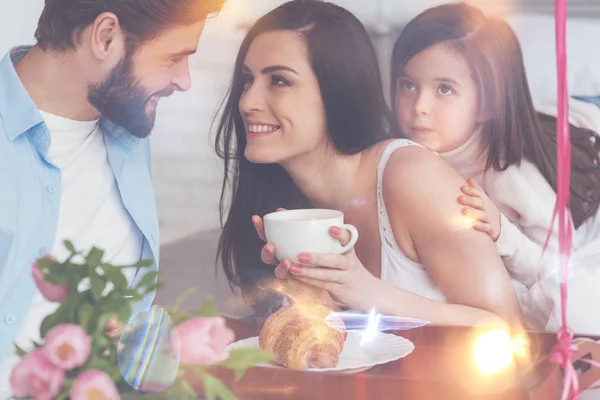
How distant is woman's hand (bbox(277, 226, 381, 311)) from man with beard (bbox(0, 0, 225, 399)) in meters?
0.25

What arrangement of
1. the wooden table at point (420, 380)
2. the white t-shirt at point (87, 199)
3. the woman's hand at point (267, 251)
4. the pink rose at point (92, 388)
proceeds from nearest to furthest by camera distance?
the pink rose at point (92, 388) < the wooden table at point (420, 380) < the woman's hand at point (267, 251) < the white t-shirt at point (87, 199)

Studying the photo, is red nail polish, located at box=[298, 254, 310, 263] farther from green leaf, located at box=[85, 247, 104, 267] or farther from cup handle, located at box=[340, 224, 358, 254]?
green leaf, located at box=[85, 247, 104, 267]

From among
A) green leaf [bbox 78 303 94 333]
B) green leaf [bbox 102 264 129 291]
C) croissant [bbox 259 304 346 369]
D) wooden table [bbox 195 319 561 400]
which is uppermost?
green leaf [bbox 102 264 129 291]

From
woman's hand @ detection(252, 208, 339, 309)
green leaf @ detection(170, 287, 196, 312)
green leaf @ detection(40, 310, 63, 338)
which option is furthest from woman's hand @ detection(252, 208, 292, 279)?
green leaf @ detection(40, 310, 63, 338)

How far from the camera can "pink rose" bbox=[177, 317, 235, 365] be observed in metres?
0.81

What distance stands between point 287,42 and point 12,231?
1.54 feet

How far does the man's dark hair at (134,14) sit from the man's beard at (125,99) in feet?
0.16

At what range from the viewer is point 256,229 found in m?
1.11

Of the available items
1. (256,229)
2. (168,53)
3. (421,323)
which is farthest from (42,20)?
(421,323)

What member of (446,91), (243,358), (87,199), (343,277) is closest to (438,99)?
(446,91)

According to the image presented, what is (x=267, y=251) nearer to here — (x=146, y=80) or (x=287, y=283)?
(x=287, y=283)

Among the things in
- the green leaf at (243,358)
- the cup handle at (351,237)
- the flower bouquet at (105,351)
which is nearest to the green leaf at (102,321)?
the flower bouquet at (105,351)

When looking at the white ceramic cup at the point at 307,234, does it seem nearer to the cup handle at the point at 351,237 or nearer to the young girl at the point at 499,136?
the cup handle at the point at 351,237

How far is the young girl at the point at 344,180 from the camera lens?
3.33ft
